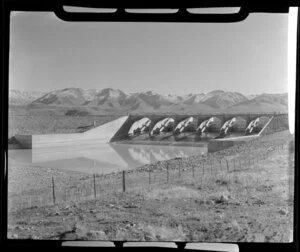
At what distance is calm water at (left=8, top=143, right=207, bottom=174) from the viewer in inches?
76.3

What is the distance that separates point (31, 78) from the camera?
76.5 inches

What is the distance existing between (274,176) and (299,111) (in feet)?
1.06

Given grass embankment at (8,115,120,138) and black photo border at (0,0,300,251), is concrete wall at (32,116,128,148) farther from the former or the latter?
black photo border at (0,0,300,251)

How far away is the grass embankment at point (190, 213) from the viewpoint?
1.91m

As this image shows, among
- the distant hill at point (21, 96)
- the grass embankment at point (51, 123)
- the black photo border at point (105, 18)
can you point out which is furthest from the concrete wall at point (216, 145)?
the distant hill at point (21, 96)

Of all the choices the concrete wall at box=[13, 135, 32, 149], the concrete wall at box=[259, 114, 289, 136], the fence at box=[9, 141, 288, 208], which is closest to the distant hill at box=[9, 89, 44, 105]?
the concrete wall at box=[13, 135, 32, 149]

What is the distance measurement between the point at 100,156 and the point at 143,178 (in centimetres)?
23

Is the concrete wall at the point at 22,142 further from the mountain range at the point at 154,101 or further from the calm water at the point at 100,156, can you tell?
the mountain range at the point at 154,101

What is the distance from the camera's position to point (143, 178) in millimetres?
1956

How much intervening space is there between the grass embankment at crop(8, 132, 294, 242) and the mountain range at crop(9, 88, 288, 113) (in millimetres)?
185

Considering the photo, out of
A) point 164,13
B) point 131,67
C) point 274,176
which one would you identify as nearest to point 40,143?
point 131,67

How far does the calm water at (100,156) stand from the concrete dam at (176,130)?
28 mm

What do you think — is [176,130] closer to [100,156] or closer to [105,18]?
[100,156]

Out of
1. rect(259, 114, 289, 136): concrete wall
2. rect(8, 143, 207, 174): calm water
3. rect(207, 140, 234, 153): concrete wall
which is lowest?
rect(8, 143, 207, 174): calm water
